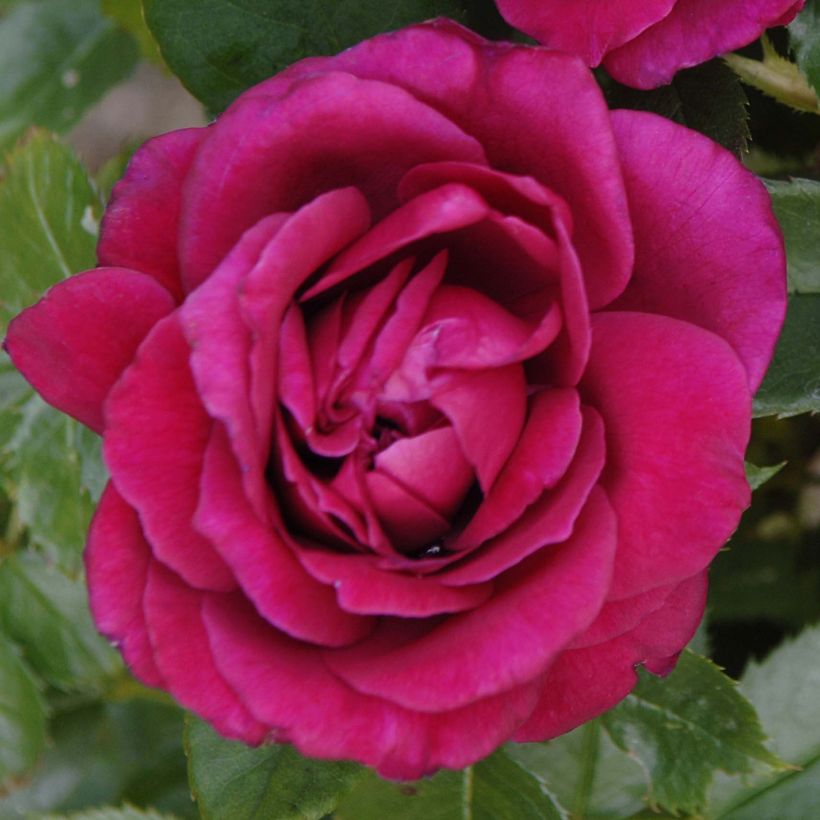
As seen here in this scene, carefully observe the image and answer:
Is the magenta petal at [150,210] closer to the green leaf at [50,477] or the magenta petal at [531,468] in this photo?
the magenta petal at [531,468]

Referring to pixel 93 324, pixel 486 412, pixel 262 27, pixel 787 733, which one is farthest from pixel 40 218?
pixel 787 733

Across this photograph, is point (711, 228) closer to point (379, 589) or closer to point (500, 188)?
point (500, 188)

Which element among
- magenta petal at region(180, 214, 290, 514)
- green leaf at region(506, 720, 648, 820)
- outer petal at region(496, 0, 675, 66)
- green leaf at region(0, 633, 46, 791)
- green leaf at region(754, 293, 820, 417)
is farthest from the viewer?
green leaf at region(0, 633, 46, 791)

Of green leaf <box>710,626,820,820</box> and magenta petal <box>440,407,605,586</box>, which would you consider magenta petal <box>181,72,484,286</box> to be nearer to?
magenta petal <box>440,407,605,586</box>

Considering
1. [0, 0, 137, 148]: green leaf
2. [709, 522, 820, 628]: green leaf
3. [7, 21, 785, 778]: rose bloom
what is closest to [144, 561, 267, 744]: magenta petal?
[7, 21, 785, 778]: rose bloom

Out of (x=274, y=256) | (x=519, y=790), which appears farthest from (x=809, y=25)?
(x=519, y=790)

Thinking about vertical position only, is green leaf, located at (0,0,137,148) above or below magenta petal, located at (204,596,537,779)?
above
